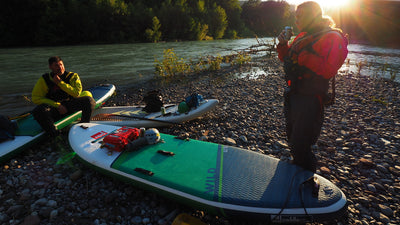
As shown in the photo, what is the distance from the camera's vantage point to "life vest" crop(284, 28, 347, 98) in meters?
2.42

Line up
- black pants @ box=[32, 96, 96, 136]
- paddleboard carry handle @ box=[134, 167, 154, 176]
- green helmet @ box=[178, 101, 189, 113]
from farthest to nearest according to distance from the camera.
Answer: green helmet @ box=[178, 101, 189, 113]
black pants @ box=[32, 96, 96, 136]
paddleboard carry handle @ box=[134, 167, 154, 176]

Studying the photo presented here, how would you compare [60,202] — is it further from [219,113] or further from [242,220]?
[219,113]

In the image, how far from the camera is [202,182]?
284 cm

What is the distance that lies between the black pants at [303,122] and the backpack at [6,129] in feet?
17.3

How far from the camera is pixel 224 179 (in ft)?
9.42

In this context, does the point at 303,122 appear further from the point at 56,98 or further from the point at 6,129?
the point at 6,129

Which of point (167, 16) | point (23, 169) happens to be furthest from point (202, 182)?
point (167, 16)

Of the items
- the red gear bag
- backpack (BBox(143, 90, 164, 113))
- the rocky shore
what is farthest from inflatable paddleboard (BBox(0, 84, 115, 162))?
the red gear bag

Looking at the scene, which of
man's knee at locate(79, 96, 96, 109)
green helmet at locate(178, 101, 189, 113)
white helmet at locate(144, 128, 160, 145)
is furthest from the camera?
green helmet at locate(178, 101, 189, 113)

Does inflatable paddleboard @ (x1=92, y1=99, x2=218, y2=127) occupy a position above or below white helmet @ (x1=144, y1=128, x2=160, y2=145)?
below

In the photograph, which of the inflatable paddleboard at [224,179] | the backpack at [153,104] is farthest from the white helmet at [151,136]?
the backpack at [153,104]

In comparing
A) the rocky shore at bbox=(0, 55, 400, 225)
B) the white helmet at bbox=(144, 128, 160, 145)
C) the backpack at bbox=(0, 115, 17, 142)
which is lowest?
the rocky shore at bbox=(0, 55, 400, 225)

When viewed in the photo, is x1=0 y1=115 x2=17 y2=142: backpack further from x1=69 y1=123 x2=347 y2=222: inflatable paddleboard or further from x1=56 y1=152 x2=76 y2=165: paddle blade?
x1=69 y1=123 x2=347 y2=222: inflatable paddleboard

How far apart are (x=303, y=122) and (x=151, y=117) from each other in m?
3.77
